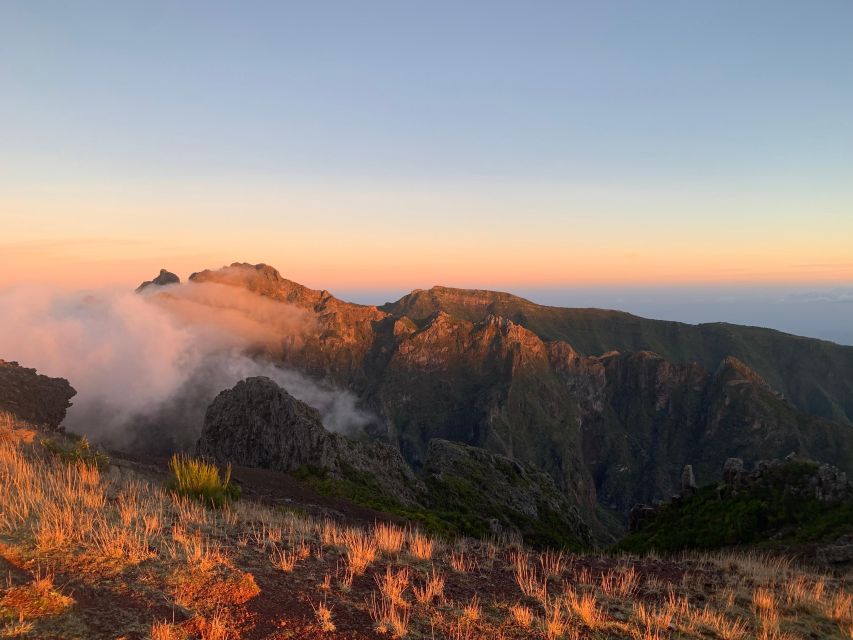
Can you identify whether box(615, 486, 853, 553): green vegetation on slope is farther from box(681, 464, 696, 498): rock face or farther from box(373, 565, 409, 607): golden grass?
box(373, 565, 409, 607): golden grass

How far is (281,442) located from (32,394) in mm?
23580

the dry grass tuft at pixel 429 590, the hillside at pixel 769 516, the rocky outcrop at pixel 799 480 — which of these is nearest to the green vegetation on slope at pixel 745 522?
the hillside at pixel 769 516

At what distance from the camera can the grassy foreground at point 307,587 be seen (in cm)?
681

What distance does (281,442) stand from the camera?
53.1 m

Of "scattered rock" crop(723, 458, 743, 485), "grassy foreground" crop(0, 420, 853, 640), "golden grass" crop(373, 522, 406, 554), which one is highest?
"grassy foreground" crop(0, 420, 853, 640)

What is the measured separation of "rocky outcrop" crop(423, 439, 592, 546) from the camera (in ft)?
223

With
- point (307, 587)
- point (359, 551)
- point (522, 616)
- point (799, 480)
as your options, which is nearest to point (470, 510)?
point (799, 480)

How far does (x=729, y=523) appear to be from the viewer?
89.2 feet

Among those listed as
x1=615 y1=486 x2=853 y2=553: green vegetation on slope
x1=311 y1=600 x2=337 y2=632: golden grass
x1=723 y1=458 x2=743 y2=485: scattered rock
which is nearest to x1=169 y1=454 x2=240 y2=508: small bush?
x1=311 y1=600 x2=337 y2=632: golden grass

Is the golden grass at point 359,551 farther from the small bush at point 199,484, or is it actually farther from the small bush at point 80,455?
the small bush at point 80,455

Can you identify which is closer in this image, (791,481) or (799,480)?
(799,480)

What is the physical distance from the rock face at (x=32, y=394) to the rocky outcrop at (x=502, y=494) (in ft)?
→ 143

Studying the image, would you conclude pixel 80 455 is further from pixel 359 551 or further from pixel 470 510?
pixel 470 510

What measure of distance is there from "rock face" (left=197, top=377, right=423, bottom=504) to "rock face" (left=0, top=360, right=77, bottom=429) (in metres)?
17.8
